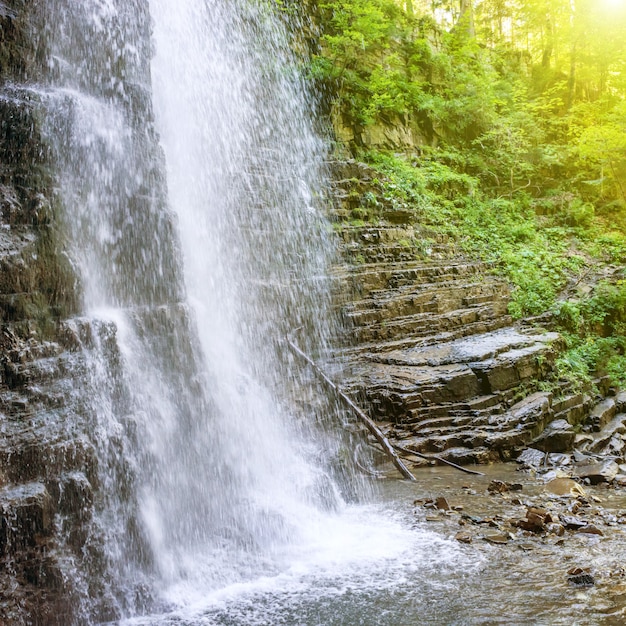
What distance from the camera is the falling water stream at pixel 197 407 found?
5047 millimetres

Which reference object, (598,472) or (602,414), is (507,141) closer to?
(602,414)

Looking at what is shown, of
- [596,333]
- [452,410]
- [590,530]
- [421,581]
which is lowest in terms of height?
[590,530]

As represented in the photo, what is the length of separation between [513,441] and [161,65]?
456 inches

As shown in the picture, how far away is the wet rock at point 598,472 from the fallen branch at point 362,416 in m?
2.54

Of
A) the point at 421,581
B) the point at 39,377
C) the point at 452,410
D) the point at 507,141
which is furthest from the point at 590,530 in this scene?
the point at 507,141

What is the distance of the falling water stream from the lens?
16.6 ft

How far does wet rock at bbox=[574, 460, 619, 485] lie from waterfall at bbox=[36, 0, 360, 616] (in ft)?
12.2

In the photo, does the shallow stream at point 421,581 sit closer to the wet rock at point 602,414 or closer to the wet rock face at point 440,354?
the wet rock face at point 440,354

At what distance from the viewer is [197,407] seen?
7.21 metres

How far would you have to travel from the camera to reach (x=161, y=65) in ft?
42.8

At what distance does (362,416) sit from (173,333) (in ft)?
13.3

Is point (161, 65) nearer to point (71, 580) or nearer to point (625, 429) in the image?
point (71, 580)

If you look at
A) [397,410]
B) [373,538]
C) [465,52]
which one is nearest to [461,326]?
[397,410]

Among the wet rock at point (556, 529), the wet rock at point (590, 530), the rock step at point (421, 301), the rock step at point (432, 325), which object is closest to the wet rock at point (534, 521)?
the wet rock at point (556, 529)
